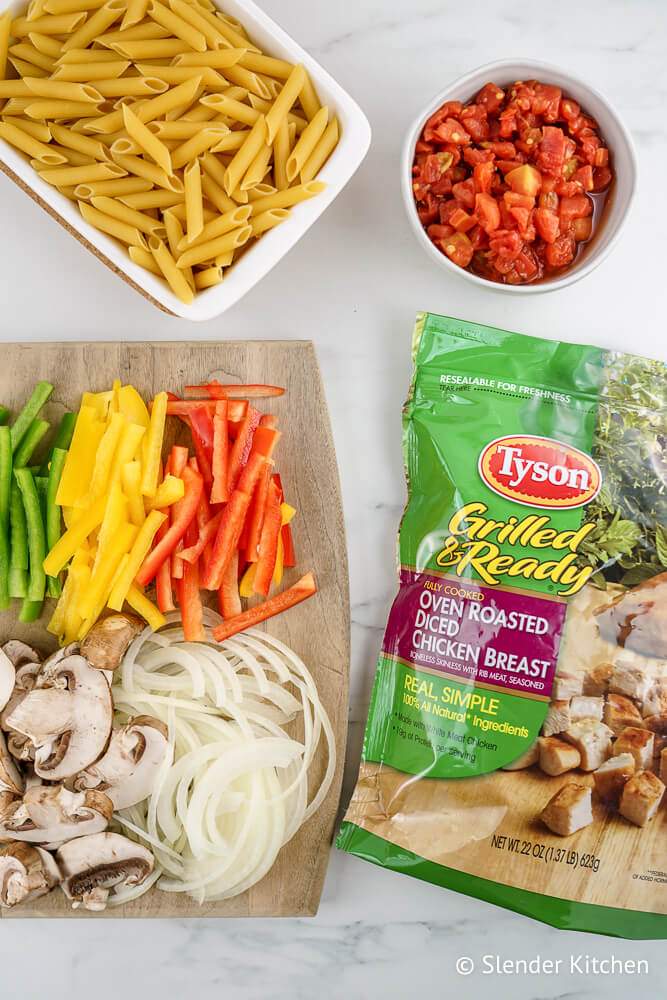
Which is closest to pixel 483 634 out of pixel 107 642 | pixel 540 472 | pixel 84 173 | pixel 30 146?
pixel 540 472

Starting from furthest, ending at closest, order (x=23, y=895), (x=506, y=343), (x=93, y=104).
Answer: (x=506, y=343)
(x=23, y=895)
(x=93, y=104)

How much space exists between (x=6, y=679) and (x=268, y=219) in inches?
45.4

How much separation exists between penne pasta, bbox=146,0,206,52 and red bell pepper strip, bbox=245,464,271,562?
2.87ft

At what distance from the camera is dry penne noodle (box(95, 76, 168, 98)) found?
1.62m

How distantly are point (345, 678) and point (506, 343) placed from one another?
0.87 m

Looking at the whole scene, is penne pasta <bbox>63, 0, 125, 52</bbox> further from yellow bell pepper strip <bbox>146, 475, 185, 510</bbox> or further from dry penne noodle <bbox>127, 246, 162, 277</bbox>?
yellow bell pepper strip <bbox>146, 475, 185, 510</bbox>

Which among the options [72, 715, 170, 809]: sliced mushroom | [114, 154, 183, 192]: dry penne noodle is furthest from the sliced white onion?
[114, 154, 183, 192]: dry penne noodle

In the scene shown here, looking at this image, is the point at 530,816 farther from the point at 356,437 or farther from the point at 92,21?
the point at 92,21

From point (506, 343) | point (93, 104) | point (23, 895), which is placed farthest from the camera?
point (506, 343)

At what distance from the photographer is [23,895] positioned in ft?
5.75

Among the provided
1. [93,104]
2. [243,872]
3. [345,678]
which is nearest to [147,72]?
[93,104]

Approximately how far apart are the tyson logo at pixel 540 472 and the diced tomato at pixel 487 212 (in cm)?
46

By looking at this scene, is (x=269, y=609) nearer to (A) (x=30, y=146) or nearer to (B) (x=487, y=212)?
(B) (x=487, y=212)

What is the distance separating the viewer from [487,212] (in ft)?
5.59
